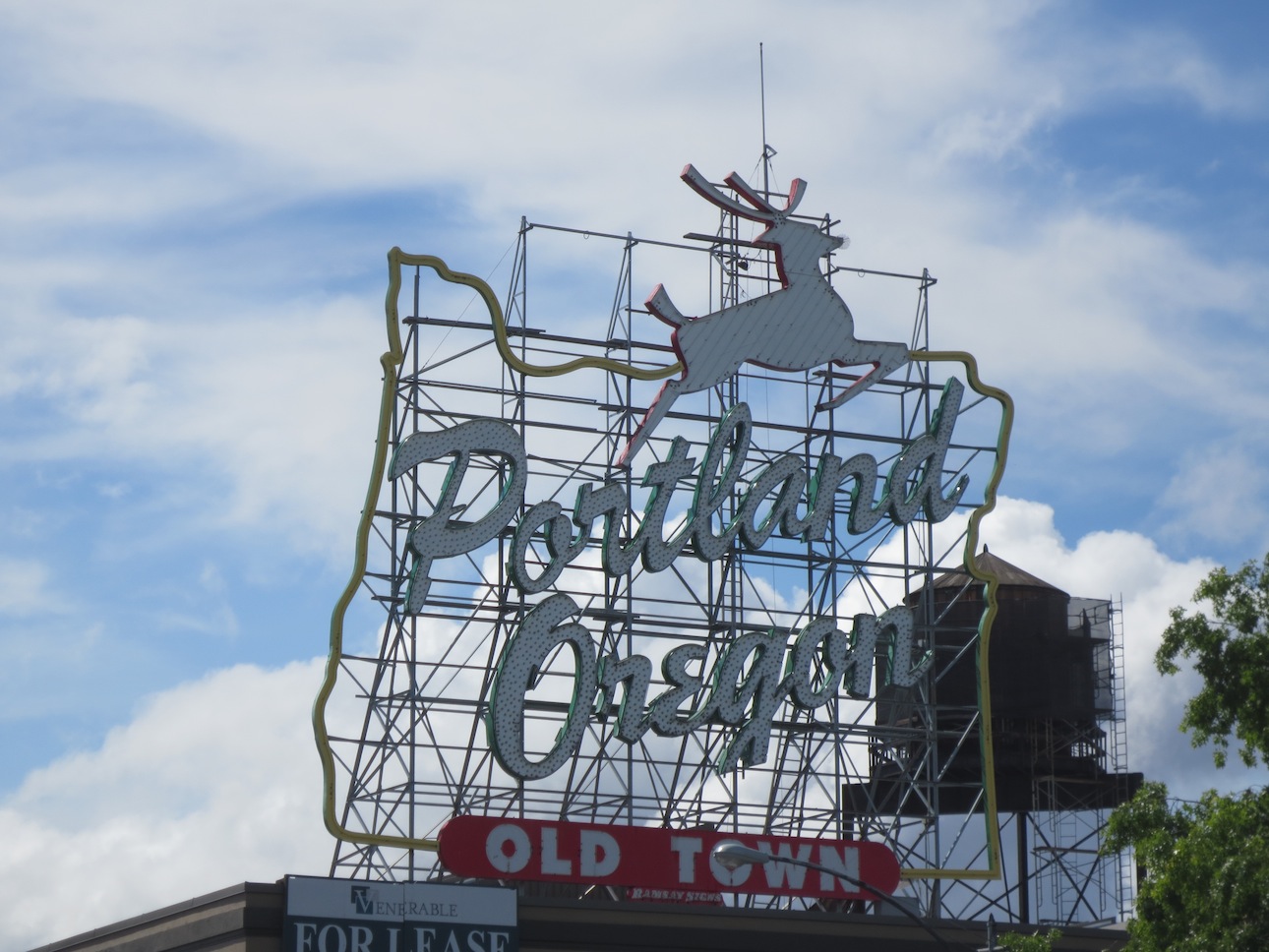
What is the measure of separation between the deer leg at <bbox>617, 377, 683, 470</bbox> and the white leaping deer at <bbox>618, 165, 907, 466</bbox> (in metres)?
0.02

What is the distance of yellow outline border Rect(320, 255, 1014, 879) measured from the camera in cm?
3098

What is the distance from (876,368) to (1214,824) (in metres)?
14.3

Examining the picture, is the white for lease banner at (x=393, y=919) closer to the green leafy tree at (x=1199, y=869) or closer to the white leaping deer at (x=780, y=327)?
the green leafy tree at (x=1199, y=869)

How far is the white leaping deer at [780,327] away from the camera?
34.9 m

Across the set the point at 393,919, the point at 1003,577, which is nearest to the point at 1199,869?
the point at 393,919

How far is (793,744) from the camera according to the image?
35.0 metres

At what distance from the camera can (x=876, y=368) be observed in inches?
1439

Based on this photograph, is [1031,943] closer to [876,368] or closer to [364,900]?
[364,900]

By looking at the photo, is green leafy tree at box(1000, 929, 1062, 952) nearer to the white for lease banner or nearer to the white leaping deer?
the white for lease banner

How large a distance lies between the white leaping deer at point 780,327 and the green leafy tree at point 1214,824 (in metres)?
11.8

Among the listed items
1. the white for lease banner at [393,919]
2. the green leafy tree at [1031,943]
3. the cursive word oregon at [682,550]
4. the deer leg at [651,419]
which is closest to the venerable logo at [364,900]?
the white for lease banner at [393,919]

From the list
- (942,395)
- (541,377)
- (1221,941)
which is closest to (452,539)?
(541,377)

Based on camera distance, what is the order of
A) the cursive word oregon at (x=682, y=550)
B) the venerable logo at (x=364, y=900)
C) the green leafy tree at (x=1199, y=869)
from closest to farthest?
the green leafy tree at (x=1199, y=869), the venerable logo at (x=364, y=900), the cursive word oregon at (x=682, y=550)

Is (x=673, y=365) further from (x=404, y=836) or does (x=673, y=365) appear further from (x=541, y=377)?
(x=404, y=836)
